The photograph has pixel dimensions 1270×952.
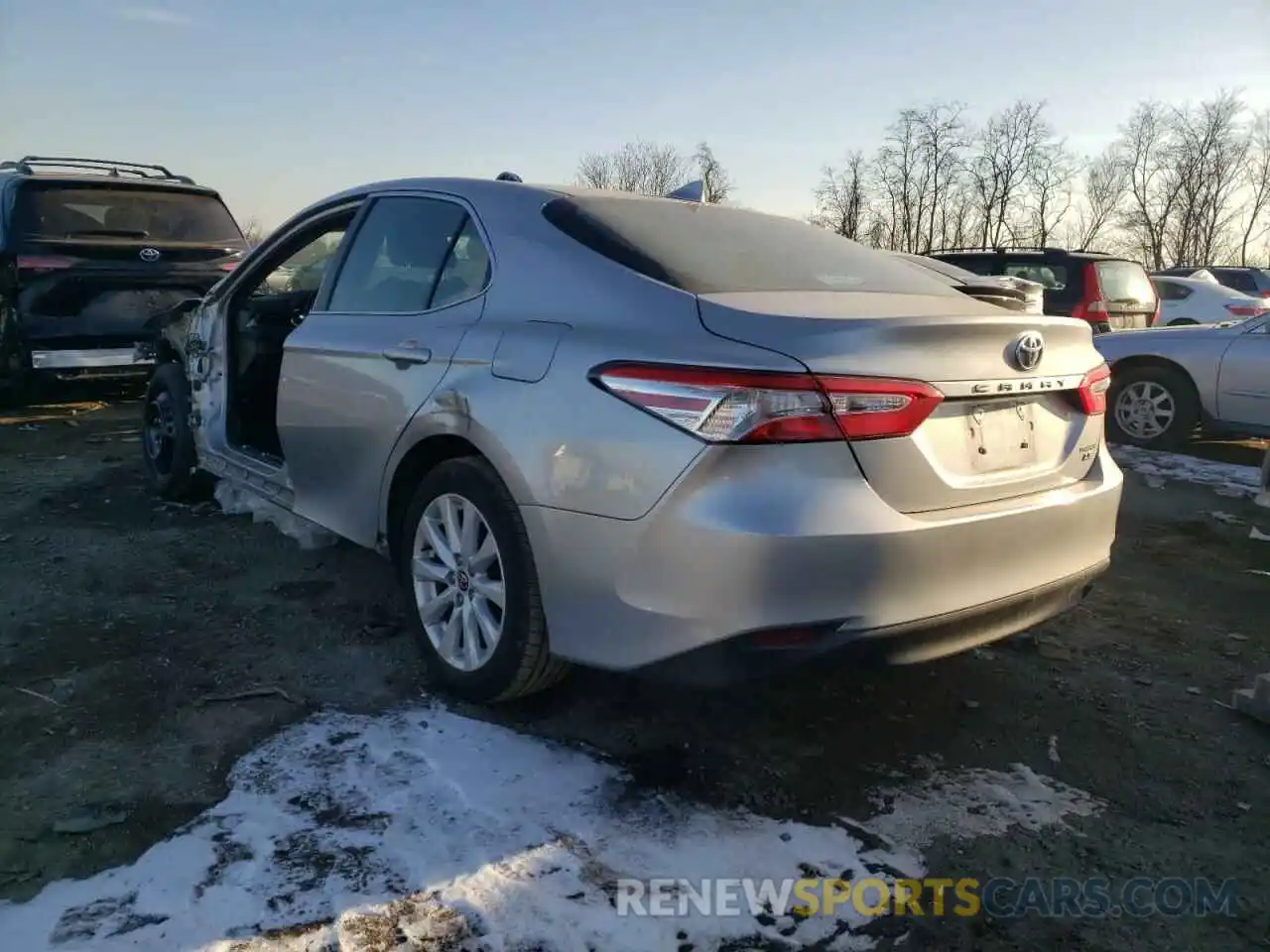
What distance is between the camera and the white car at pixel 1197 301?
50.9 feet

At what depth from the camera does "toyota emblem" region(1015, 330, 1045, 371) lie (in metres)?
2.77

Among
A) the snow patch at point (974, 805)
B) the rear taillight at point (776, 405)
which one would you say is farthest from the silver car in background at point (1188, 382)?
the rear taillight at point (776, 405)

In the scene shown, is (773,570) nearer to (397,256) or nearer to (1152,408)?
(397,256)

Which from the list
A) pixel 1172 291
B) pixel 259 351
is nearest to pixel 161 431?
pixel 259 351

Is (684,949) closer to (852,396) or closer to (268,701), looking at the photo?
(852,396)

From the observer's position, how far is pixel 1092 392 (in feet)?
10.1

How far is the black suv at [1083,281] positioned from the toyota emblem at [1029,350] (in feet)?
22.7

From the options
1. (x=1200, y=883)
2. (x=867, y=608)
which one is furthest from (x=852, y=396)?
(x=1200, y=883)

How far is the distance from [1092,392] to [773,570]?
4.55 ft

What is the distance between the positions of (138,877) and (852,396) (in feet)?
6.52

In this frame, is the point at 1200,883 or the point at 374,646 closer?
the point at 1200,883

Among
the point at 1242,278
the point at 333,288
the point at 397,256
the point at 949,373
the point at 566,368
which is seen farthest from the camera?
the point at 1242,278

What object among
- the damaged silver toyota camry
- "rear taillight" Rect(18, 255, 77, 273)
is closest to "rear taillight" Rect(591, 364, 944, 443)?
the damaged silver toyota camry

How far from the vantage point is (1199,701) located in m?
3.39
